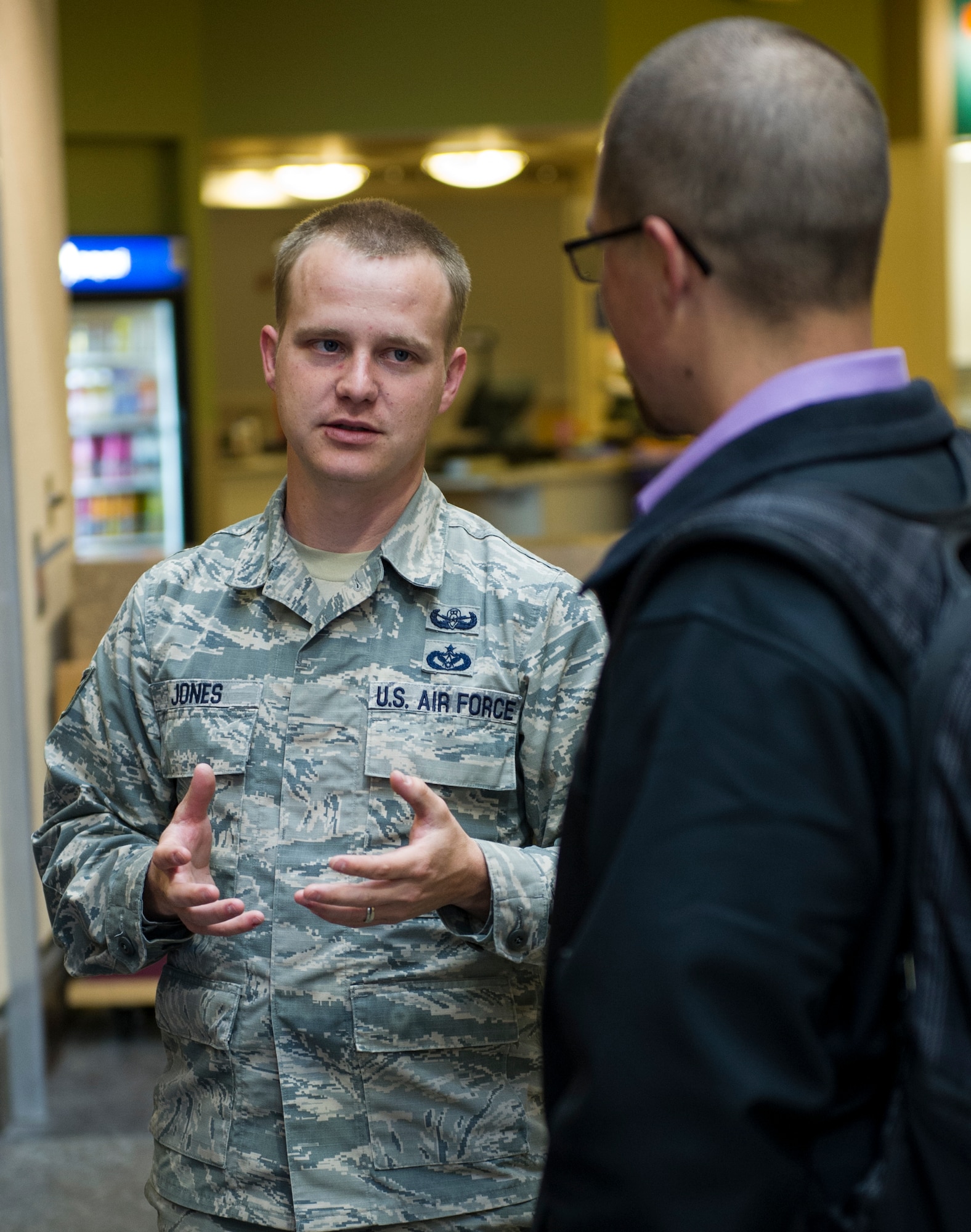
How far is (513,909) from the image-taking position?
1285 mm

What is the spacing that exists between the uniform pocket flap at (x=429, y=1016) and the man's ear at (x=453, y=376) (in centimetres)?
60

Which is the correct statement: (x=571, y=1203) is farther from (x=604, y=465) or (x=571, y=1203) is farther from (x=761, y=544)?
(x=604, y=465)

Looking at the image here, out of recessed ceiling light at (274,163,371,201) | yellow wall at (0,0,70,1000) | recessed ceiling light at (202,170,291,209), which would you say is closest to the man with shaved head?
yellow wall at (0,0,70,1000)

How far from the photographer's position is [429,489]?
59.7 inches

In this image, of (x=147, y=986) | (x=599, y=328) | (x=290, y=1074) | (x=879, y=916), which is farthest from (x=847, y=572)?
(x=599, y=328)

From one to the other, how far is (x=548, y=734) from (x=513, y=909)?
0.64ft

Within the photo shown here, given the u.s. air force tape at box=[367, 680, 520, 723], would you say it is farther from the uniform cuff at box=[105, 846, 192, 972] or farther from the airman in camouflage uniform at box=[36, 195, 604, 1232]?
the uniform cuff at box=[105, 846, 192, 972]

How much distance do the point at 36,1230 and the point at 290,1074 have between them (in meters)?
1.89

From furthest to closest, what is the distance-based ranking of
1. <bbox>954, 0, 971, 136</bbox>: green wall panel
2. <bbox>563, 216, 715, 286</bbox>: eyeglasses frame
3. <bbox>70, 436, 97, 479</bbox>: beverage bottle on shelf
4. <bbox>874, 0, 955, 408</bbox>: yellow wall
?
<bbox>70, 436, 97, 479</bbox>: beverage bottle on shelf, <bbox>874, 0, 955, 408</bbox>: yellow wall, <bbox>954, 0, 971, 136</bbox>: green wall panel, <bbox>563, 216, 715, 286</bbox>: eyeglasses frame

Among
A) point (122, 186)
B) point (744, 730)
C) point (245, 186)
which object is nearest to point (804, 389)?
point (744, 730)

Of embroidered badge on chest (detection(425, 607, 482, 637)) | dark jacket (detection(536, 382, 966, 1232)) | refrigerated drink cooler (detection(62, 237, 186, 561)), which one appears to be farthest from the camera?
refrigerated drink cooler (detection(62, 237, 186, 561))

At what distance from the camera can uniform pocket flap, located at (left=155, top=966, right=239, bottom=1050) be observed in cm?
132

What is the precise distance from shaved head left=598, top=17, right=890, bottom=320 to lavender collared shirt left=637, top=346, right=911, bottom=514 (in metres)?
0.04

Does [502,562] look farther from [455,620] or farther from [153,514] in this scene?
[153,514]
